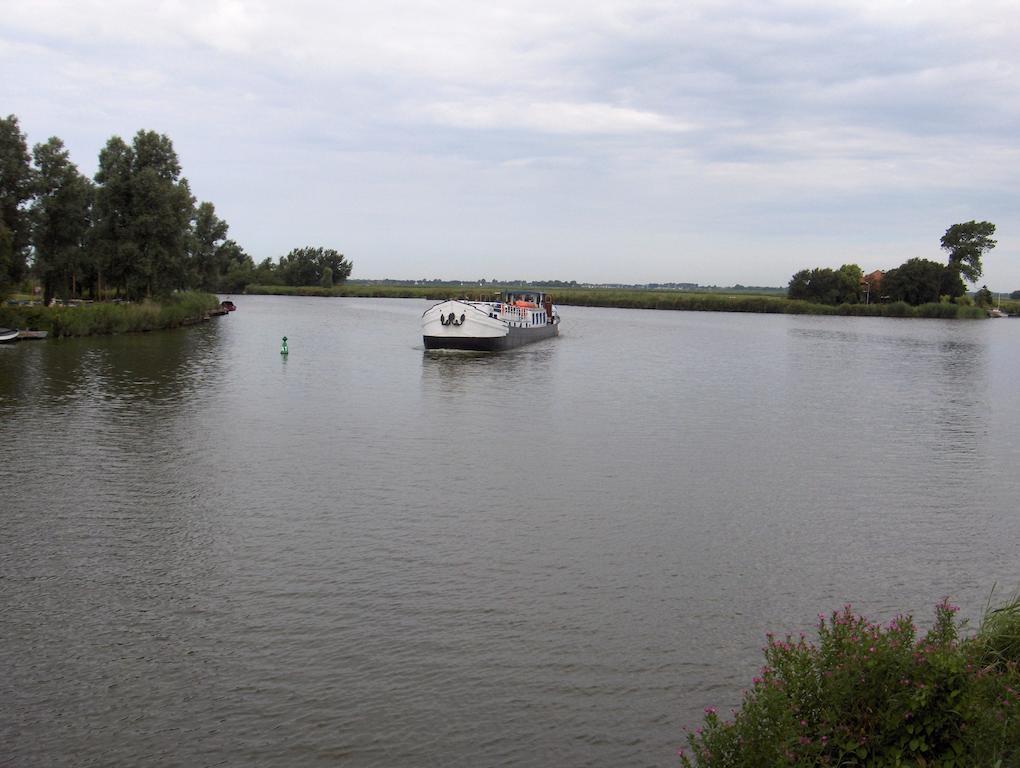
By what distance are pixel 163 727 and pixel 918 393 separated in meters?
37.5

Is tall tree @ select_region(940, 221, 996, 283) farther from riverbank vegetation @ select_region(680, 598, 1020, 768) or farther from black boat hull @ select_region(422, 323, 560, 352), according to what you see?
riverbank vegetation @ select_region(680, 598, 1020, 768)

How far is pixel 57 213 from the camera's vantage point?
190 feet

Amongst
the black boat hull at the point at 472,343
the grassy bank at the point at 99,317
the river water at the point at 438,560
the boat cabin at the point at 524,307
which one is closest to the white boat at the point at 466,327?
the black boat hull at the point at 472,343

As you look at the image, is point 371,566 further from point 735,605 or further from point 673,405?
point 673,405

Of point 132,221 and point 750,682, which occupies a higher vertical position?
point 132,221

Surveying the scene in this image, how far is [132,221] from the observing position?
210 ft

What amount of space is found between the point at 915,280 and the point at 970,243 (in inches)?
690

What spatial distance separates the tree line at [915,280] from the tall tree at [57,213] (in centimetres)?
12605

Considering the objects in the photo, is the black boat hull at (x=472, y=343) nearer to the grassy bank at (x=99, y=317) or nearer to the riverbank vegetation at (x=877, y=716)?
the grassy bank at (x=99, y=317)

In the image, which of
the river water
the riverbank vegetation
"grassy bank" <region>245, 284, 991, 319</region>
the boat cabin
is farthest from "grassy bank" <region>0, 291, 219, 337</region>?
"grassy bank" <region>245, 284, 991, 319</region>

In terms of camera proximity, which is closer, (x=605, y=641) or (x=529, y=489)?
(x=605, y=641)

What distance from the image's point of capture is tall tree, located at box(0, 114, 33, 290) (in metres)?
52.0

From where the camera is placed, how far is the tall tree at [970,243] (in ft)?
507

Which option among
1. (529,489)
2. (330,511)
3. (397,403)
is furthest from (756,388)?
(330,511)
